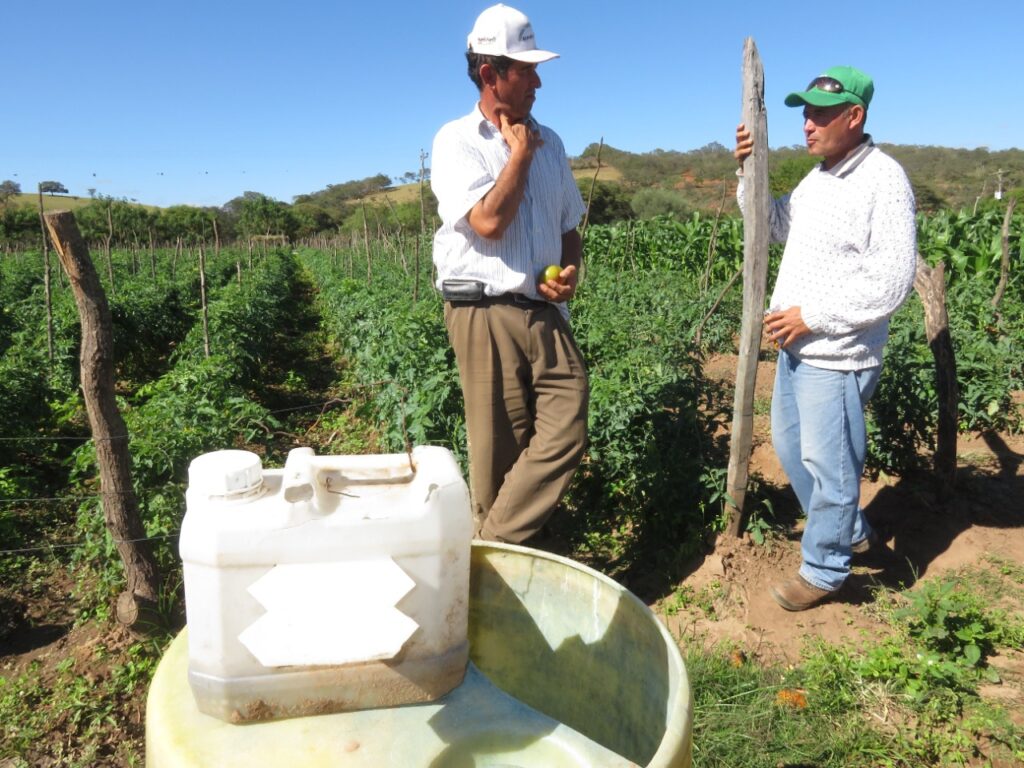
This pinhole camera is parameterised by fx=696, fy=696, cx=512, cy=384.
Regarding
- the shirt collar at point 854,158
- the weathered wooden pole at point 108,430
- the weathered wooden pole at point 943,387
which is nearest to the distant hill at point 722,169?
the weathered wooden pole at point 943,387

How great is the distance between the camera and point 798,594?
2.95 metres

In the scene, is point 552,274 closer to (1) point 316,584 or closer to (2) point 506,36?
(2) point 506,36

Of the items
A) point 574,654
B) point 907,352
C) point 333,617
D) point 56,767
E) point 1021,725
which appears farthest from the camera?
point 907,352

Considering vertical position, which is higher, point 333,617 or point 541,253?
point 541,253

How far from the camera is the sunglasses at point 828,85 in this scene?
2.57m

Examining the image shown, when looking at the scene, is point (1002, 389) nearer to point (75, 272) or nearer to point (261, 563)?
point (261, 563)

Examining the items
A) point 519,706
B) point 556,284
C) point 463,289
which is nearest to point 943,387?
point 556,284

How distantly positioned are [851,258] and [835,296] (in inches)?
6.1

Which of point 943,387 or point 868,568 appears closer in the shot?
point 868,568

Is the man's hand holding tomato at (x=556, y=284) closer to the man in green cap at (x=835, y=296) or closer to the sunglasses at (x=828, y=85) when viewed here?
the man in green cap at (x=835, y=296)

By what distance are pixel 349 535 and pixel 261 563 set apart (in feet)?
0.47

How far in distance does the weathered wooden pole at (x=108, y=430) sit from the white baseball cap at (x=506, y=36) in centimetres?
161

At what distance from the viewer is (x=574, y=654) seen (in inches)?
55.4

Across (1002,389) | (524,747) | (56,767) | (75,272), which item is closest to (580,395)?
(524,747)
